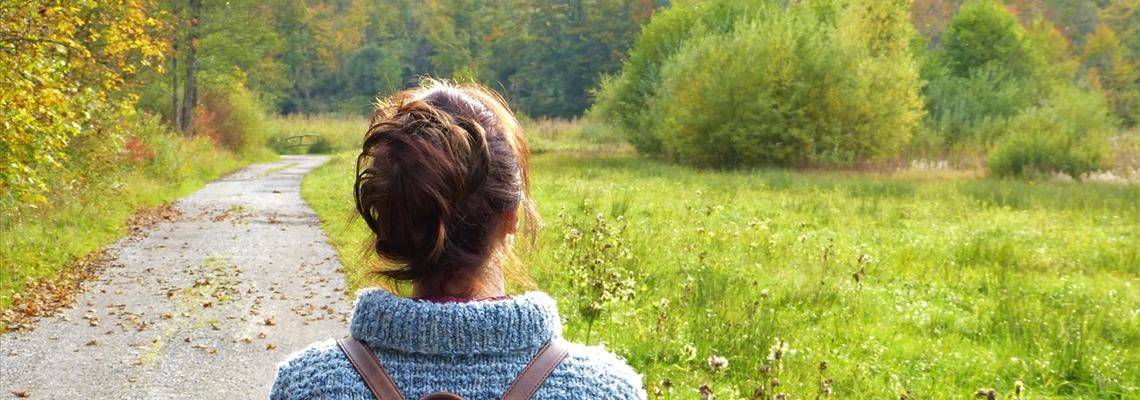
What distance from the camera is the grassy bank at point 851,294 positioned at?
5973 mm

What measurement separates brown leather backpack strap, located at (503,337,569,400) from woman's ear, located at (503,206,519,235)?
0.72 feet

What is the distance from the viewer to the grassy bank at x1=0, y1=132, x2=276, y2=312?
9.98 meters

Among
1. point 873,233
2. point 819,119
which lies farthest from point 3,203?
point 819,119

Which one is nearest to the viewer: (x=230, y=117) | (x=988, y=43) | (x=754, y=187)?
(x=754, y=187)

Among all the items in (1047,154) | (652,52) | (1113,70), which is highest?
(652,52)

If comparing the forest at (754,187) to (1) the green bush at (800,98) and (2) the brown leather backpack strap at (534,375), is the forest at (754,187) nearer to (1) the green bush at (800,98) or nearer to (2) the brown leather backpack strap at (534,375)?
(1) the green bush at (800,98)

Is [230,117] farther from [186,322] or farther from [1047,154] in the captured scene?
[186,322]

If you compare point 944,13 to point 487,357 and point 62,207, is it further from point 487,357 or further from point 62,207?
point 487,357

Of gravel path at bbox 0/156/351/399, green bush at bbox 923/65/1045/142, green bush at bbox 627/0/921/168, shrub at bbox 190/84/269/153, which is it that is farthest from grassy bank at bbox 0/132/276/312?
green bush at bbox 923/65/1045/142

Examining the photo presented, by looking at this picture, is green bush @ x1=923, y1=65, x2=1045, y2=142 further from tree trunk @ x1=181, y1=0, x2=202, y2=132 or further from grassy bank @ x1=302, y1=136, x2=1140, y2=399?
tree trunk @ x1=181, y1=0, x2=202, y2=132

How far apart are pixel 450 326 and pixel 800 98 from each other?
32.3m

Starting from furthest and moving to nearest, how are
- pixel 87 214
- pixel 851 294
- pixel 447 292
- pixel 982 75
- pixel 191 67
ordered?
pixel 982 75
pixel 191 67
pixel 87 214
pixel 851 294
pixel 447 292

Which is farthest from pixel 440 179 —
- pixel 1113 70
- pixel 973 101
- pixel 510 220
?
pixel 1113 70

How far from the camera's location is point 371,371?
1504 mm
